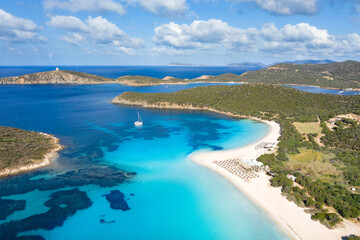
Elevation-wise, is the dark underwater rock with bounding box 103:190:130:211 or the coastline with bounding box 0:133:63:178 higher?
the coastline with bounding box 0:133:63:178

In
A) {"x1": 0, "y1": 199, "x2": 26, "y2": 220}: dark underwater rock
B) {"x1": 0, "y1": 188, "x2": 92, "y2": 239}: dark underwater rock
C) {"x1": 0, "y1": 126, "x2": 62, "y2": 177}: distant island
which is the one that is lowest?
{"x1": 0, "y1": 188, "x2": 92, "y2": 239}: dark underwater rock

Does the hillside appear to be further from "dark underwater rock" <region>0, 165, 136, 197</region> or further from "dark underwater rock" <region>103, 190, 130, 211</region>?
"dark underwater rock" <region>103, 190, 130, 211</region>

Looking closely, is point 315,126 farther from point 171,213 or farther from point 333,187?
point 171,213

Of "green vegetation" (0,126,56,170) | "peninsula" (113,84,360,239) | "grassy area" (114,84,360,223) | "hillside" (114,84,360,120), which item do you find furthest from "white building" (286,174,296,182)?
"green vegetation" (0,126,56,170)

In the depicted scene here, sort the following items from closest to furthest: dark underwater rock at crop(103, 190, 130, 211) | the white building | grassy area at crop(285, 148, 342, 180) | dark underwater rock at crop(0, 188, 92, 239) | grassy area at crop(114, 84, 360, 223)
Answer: dark underwater rock at crop(0, 188, 92, 239), dark underwater rock at crop(103, 190, 130, 211), grassy area at crop(114, 84, 360, 223), the white building, grassy area at crop(285, 148, 342, 180)

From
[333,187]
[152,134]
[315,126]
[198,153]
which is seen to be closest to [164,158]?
[198,153]

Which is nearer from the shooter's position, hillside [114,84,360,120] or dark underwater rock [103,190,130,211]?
dark underwater rock [103,190,130,211]
